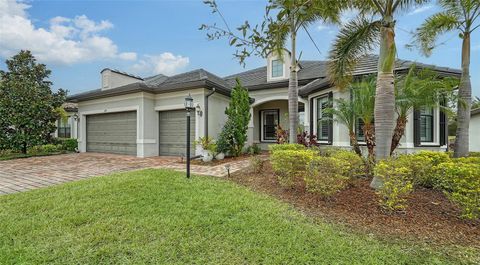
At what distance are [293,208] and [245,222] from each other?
45.6 inches

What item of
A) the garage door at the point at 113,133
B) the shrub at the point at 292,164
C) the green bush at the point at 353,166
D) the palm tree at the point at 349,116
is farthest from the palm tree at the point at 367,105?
the garage door at the point at 113,133

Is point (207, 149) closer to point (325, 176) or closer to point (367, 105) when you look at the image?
point (367, 105)

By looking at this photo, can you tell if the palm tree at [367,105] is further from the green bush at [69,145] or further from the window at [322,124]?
the green bush at [69,145]

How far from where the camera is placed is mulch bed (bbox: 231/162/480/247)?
3.67 metres

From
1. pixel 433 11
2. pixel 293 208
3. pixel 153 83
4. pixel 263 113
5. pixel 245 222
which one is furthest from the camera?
pixel 263 113

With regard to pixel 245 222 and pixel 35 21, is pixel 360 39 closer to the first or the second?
Result: pixel 245 222

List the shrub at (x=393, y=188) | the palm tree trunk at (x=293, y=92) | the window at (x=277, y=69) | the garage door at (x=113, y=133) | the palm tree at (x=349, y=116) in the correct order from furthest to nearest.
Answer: the window at (x=277, y=69)
the garage door at (x=113, y=133)
the palm tree trunk at (x=293, y=92)
the palm tree at (x=349, y=116)
the shrub at (x=393, y=188)

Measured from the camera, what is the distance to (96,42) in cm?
1289

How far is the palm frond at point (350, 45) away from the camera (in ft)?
24.4

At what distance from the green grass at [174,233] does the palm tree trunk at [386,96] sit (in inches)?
103

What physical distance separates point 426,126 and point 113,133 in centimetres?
1550

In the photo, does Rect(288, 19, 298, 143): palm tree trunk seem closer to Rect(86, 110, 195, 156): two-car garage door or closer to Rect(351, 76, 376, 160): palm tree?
Rect(351, 76, 376, 160): palm tree

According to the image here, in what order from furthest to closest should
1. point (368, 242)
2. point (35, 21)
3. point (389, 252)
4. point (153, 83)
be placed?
1. point (153, 83)
2. point (35, 21)
3. point (368, 242)
4. point (389, 252)

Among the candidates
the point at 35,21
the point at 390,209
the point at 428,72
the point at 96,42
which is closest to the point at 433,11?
the point at 428,72
